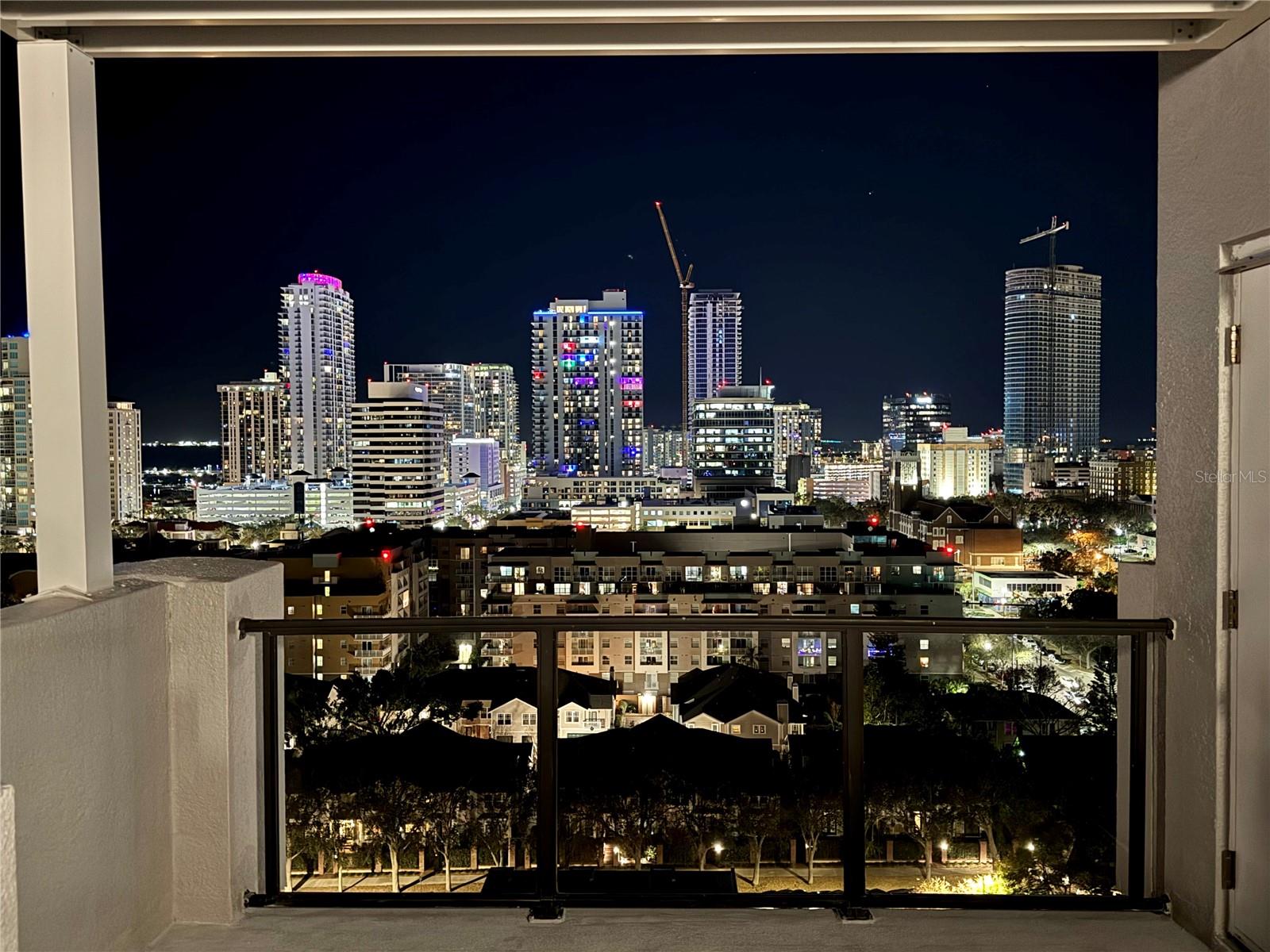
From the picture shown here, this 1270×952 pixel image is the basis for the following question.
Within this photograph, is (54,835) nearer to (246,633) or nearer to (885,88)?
(246,633)

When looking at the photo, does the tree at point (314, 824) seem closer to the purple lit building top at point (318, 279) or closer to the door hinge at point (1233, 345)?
the door hinge at point (1233, 345)

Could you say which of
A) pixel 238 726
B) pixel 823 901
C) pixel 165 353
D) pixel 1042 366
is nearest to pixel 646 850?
pixel 823 901

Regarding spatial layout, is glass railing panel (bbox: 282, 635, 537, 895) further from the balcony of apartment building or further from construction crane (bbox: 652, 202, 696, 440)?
construction crane (bbox: 652, 202, 696, 440)

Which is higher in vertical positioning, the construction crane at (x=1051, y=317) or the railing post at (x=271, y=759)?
the construction crane at (x=1051, y=317)

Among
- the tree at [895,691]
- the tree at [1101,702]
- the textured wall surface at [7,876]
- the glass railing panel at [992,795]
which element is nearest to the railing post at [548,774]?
the glass railing panel at [992,795]

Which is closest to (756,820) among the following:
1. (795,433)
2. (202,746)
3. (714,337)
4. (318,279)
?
(202,746)
